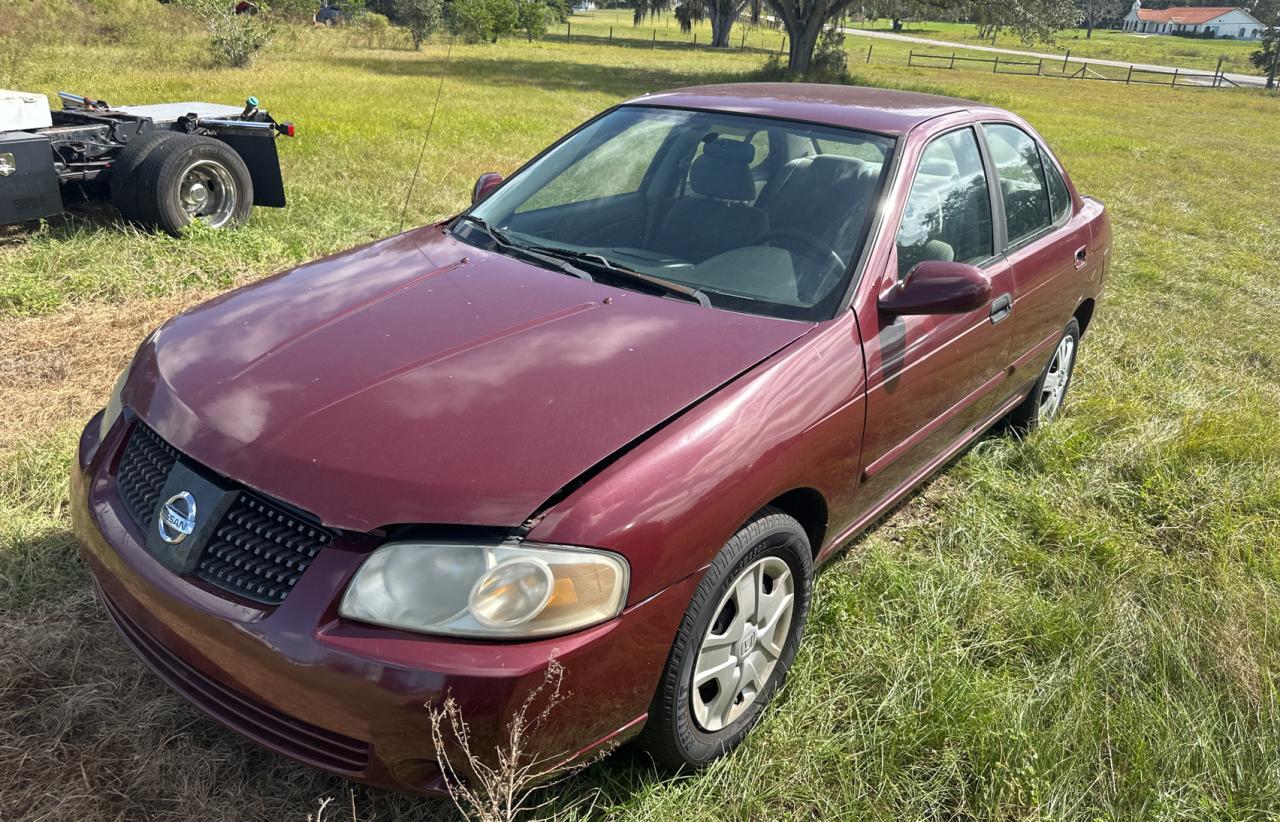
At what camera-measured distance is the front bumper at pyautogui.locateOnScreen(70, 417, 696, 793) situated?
171cm

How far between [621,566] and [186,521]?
3.17ft

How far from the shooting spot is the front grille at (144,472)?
2082 millimetres

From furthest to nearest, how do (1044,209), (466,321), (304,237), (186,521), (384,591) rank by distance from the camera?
(304,237)
(1044,209)
(466,321)
(186,521)
(384,591)

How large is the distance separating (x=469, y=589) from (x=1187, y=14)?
453 feet

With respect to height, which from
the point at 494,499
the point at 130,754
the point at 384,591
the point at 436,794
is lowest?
the point at 130,754

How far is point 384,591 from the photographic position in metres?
1.76

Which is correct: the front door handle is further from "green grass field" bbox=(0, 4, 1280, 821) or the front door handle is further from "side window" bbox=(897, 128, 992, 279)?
"green grass field" bbox=(0, 4, 1280, 821)

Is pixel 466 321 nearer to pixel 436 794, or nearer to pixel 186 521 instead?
pixel 186 521

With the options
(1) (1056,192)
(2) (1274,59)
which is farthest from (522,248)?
(2) (1274,59)

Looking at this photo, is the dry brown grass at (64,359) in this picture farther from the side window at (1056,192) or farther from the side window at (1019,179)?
the side window at (1056,192)

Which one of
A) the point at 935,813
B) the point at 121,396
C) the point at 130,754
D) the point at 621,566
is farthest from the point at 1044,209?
the point at 130,754

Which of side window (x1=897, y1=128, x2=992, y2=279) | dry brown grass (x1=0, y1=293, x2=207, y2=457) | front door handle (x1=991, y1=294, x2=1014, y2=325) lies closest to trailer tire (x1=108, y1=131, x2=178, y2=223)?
dry brown grass (x1=0, y1=293, x2=207, y2=457)

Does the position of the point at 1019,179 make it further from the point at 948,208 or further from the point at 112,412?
the point at 112,412

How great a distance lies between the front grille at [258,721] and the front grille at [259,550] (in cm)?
24
